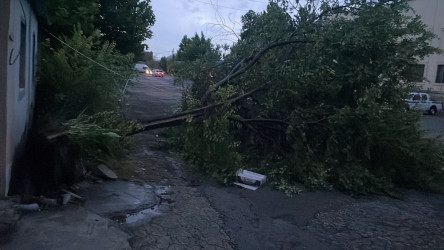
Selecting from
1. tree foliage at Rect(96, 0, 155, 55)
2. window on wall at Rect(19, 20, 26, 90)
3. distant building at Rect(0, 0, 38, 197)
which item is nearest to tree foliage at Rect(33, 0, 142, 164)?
window on wall at Rect(19, 20, 26, 90)

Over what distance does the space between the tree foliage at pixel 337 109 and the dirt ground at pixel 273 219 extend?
56 centimetres

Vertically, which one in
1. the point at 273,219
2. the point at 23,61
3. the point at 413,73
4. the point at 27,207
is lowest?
the point at 273,219

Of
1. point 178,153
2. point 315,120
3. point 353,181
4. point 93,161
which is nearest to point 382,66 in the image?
point 315,120

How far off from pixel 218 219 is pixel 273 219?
78 centimetres

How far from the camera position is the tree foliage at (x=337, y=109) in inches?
284

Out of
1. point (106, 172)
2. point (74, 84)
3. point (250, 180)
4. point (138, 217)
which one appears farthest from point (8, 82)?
point (250, 180)

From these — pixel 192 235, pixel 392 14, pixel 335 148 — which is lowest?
pixel 192 235

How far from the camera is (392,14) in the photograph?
7348 mm

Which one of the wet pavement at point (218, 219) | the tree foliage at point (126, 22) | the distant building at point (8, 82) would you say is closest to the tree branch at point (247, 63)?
the wet pavement at point (218, 219)

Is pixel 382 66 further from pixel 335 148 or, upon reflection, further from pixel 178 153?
pixel 178 153

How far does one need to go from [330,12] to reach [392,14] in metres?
1.35

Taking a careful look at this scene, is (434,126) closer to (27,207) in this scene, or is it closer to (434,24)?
(434,24)

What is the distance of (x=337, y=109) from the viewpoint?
7293 millimetres

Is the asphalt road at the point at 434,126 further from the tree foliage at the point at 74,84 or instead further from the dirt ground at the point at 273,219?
the tree foliage at the point at 74,84
